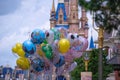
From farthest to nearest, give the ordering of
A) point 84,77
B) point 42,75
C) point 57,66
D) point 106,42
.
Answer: point 106,42, point 42,75, point 57,66, point 84,77

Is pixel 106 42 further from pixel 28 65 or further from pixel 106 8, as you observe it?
pixel 106 8

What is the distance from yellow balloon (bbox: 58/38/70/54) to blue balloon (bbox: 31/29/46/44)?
2313mm

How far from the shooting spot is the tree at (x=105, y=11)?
17562 mm

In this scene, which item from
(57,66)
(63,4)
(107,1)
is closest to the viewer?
(107,1)

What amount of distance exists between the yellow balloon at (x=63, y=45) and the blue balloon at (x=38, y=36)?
2313 millimetres

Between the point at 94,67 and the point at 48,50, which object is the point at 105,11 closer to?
the point at 48,50

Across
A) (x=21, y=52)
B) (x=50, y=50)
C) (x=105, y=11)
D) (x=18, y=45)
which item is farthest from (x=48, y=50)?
(x=105, y=11)

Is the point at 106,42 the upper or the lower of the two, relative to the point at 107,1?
lower

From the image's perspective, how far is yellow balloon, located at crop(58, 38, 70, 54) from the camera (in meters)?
43.5

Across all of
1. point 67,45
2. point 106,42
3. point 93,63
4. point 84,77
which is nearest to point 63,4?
point 106,42

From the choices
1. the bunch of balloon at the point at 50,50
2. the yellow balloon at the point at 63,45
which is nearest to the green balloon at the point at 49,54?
the bunch of balloon at the point at 50,50

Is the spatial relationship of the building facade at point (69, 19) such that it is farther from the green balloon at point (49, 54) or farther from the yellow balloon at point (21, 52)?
the green balloon at point (49, 54)

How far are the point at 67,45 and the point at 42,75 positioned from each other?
321 inches

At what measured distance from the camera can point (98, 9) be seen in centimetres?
1788
